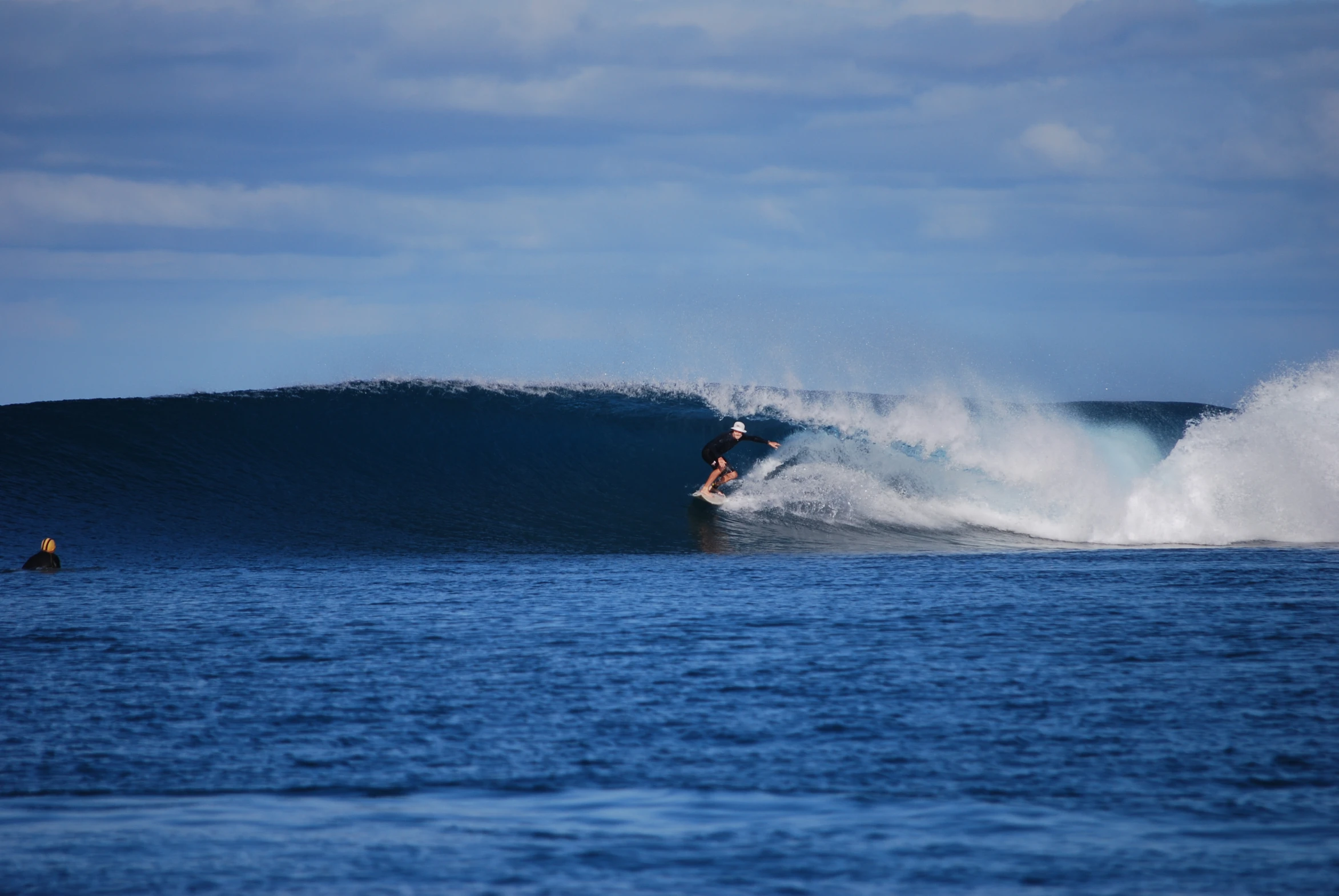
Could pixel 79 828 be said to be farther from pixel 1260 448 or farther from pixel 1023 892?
pixel 1260 448

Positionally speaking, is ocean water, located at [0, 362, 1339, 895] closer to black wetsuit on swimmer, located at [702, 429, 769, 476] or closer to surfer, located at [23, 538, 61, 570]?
surfer, located at [23, 538, 61, 570]

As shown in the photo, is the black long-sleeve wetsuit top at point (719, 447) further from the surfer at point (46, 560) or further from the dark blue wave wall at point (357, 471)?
the surfer at point (46, 560)

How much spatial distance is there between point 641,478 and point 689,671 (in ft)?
35.3

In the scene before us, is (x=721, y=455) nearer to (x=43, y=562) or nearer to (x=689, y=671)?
(x=43, y=562)

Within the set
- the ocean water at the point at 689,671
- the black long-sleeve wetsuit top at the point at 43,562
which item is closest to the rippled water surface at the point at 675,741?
the ocean water at the point at 689,671

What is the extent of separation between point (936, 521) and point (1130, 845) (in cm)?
1191

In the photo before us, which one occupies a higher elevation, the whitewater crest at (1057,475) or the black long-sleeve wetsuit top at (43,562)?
the whitewater crest at (1057,475)

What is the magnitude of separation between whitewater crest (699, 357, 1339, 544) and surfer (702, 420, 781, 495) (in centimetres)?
35

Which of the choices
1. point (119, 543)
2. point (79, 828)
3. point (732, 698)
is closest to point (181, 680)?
point (79, 828)

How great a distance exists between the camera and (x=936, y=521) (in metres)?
16.6

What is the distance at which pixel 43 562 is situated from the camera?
1248 centimetres

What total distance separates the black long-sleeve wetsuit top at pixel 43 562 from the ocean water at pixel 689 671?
0.23 m

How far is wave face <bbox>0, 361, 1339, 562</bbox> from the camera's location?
15367 mm

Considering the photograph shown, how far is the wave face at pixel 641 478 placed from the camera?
1537cm
